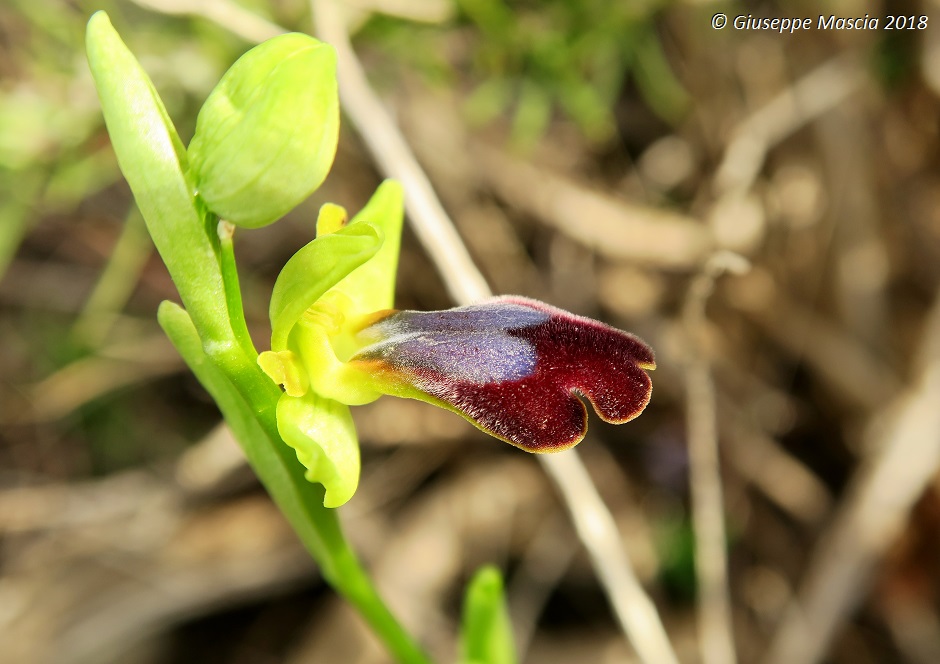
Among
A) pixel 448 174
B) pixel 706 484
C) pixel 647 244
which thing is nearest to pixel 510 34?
pixel 448 174

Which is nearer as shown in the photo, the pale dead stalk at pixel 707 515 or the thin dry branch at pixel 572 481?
the thin dry branch at pixel 572 481

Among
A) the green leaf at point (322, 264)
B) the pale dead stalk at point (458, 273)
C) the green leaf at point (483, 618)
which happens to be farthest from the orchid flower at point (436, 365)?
the pale dead stalk at point (458, 273)

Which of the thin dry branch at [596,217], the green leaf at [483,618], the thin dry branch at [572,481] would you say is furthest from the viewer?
the thin dry branch at [596,217]

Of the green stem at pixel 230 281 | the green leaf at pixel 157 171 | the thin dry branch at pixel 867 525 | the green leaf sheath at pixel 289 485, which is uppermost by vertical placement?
the green leaf at pixel 157 171

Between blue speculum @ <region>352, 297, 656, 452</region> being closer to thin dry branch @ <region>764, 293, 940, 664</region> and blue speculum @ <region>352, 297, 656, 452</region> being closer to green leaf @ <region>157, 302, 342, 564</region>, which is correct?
green leaf @ <region>157, 302, 342, 564</region>

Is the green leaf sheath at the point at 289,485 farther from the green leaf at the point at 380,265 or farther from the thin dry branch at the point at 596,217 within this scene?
the thin dry branch at the point at 596,217

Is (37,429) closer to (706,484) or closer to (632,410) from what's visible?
(706,484)

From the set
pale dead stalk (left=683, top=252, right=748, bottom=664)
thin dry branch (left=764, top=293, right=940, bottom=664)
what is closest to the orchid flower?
pale dead stalk (left=683, top=252, right=748, bottom=664)

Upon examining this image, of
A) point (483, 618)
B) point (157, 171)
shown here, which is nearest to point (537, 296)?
point (483, 618)
